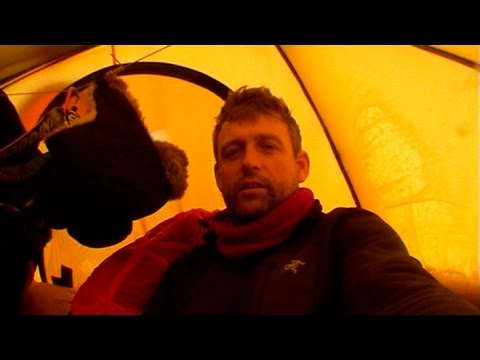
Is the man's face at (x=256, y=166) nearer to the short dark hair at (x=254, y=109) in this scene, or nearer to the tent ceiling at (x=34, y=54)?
the short dark hair at (x=254, y=109)

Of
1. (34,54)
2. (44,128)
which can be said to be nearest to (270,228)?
(44,128)

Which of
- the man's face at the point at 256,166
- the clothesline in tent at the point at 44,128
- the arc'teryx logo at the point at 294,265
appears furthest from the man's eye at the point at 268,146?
the clothesline in tent at the point at 44,128

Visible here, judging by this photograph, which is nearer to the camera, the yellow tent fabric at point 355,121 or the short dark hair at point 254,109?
the short dark hair at point 254,109

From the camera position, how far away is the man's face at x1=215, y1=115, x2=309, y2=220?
0.79 m

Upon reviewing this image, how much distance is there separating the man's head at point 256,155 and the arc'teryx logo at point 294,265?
109mm

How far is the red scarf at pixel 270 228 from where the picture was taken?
0.75 metres

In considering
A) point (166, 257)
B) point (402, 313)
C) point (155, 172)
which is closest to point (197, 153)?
point (166, 257)

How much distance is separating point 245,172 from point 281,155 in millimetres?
72

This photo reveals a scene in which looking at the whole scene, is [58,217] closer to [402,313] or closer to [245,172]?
[245,172]

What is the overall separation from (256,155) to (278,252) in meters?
0.17

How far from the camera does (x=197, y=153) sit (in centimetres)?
121

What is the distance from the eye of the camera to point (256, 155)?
80 centimetres
